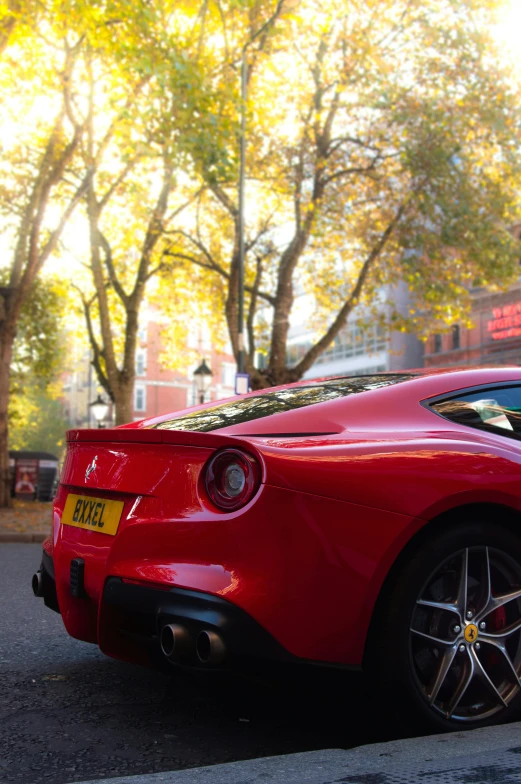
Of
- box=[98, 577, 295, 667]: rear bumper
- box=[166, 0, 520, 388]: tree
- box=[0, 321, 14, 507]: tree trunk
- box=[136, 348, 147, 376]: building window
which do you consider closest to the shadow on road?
box=[98, 577, 295, 667]: rear bumper

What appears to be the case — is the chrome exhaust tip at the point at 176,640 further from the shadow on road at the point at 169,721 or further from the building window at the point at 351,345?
the building window at the point at 351,345

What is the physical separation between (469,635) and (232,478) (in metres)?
1.00

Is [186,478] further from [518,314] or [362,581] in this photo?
[518,314]

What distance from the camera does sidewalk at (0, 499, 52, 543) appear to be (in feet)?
43.0

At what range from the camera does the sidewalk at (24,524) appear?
13.1 m

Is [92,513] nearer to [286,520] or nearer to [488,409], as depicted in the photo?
[286,520]

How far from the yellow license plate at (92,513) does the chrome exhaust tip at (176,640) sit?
1.64 ft

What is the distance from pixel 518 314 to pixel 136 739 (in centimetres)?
3799

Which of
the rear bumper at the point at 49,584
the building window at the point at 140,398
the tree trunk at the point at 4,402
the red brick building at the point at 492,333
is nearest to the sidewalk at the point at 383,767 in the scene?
→ the rear bumper at the point at 49,584

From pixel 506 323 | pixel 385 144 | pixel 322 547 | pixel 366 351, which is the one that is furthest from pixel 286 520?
pixel 366 351

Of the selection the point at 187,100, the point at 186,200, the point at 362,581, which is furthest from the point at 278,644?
the point at 186,200

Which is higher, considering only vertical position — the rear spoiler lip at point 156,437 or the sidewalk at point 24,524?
the rear spoiler lip at point 156,437

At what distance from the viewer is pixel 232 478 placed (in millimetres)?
3049

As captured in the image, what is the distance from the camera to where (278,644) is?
293 centimetres
